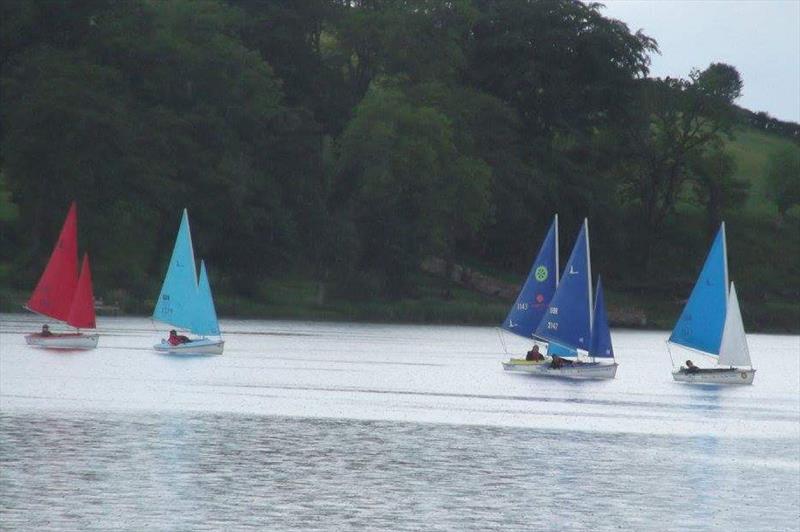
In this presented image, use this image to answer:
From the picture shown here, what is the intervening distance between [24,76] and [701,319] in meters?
47.1

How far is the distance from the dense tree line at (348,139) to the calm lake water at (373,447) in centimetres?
2915

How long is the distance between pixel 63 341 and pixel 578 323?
19.7 m

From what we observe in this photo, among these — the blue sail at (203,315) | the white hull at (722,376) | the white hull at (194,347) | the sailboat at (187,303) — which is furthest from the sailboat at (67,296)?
the white hull at (722,376)

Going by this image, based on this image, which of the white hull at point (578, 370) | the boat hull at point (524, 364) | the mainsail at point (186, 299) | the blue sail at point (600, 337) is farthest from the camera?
the mainsail at point (186, 299)

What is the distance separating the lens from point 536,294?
71.7 meters

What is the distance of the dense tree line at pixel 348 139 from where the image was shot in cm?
10181

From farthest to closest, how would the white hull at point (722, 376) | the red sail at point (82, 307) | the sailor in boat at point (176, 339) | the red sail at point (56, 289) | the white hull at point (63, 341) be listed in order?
1. the red sail at point (56, 289)
2. the red sail at point (82, 307)
3. the sailor in boat at point (176, 339)
4. the white hull at point (63, 341)
5. the white hull at point (722, 376)

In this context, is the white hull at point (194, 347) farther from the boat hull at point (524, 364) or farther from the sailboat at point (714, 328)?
the sailboat at point (714, 328)

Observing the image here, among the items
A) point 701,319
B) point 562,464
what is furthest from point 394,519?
point 701,319

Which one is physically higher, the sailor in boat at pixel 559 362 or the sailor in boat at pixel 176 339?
the sailor in boat at pixel 559 362

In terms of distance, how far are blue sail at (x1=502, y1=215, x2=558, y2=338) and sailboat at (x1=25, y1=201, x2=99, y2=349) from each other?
16245mm

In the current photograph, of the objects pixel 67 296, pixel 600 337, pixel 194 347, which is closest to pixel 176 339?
pixel 194 347

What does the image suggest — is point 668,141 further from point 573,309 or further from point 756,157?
point 573,309

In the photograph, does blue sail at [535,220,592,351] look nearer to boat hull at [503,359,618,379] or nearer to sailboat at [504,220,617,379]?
sailboat at [504,220,617,379]
